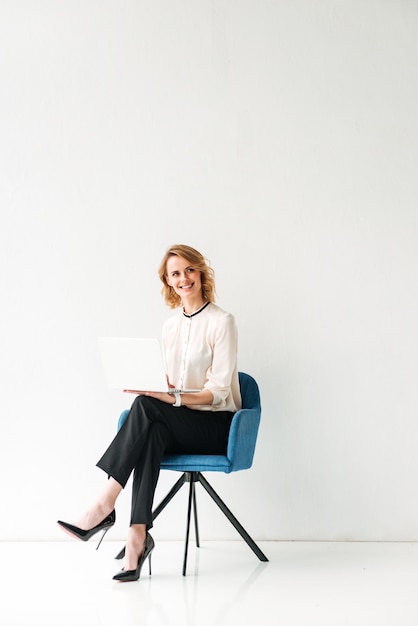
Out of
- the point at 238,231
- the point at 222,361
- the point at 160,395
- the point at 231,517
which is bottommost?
the point at 231,517

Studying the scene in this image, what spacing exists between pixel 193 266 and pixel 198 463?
0.89m

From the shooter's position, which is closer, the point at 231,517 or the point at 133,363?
the point at 133,363

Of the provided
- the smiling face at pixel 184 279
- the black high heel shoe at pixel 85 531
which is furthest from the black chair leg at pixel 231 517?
the smiling face at pixel 184 279

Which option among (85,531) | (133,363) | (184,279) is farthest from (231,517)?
(184,279)

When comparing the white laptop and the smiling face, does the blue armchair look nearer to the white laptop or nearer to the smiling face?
the white laptop

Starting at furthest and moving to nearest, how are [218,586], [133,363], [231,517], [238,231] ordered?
[238,231] < [231,517] < [133,363] < [218,586]

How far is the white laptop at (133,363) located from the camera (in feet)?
10.8

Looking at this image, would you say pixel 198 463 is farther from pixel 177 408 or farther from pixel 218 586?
pixel 218 586

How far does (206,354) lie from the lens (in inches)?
148

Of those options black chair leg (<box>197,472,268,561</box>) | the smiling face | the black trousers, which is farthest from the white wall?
the black trousers

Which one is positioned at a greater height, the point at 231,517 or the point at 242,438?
the point at 242,438

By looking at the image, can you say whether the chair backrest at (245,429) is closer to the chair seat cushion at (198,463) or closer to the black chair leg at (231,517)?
the chair seat cushion at (198,463)

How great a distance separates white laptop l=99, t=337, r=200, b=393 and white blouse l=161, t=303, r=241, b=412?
0.36 meters

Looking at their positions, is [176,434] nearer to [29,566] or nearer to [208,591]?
[208,591]
